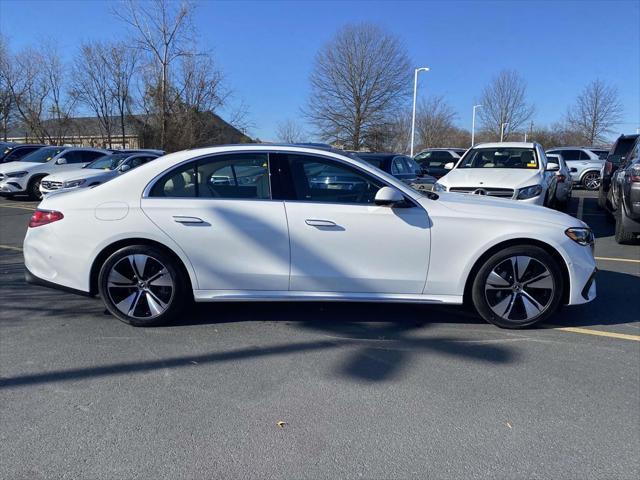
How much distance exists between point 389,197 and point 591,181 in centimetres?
1907

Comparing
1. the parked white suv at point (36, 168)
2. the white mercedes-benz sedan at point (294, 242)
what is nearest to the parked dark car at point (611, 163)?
the white mercedes-benz sedan at point (294, 242)

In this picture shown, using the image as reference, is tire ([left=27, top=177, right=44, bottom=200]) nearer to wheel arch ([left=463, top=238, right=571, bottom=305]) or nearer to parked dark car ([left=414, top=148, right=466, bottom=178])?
wheel arch ([left=463, top=238, right=571, bottom=305])

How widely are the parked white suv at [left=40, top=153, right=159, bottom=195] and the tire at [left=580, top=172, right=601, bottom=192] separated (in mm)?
17185

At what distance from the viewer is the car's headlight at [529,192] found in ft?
25.5

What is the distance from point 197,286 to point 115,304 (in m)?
0.76

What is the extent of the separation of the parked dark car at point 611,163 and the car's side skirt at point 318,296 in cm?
817

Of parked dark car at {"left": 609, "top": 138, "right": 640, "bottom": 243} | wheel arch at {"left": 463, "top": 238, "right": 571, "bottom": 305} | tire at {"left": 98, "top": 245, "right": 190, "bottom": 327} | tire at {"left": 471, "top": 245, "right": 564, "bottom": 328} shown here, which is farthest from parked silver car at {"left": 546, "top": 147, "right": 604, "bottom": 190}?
tire at {"left": 98, "top": 245, "right": 190, "bottom": 327}

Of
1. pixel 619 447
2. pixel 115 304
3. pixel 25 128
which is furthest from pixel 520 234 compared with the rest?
pixel 25 128

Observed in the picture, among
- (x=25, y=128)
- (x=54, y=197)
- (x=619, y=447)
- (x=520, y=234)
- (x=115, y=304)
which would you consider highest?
(x=25, y=128)

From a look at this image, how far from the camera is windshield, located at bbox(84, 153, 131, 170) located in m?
13.8

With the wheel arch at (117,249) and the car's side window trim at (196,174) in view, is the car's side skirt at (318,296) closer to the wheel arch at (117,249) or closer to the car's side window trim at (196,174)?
the wheel arch at (117,249)

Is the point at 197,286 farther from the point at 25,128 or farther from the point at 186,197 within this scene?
the point at 25,128

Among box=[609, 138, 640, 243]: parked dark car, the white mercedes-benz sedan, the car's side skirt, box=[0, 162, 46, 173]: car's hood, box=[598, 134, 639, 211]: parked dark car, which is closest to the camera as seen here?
the white mercedes-benz sedan

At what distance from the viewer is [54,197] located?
443 cm
